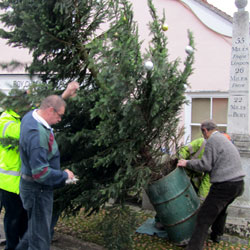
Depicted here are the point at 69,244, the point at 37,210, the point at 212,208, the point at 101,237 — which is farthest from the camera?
the point at 101,237

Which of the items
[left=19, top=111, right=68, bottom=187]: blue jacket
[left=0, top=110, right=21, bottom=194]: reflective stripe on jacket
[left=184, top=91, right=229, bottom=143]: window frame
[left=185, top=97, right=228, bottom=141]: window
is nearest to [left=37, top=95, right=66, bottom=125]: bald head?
[left=19, top=111, right=68, bottom=187]: blue jacket

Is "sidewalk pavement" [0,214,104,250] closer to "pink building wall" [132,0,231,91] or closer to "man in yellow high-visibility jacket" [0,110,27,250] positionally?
"man in yellow high-visibility jacket" [0,110,27,250]

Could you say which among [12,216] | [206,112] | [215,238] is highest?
[206,112]

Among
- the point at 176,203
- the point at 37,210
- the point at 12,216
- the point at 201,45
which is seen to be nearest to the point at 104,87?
the point at 37,210

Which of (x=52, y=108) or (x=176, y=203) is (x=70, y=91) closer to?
(x=52, y=108)

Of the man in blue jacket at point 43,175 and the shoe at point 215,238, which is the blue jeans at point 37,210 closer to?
the man in blue jacket at point 43,175

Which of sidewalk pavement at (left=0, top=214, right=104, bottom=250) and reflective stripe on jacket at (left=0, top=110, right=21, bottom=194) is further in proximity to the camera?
sidewalk pavement at (left=0, top=214, right=104, bottom=250)

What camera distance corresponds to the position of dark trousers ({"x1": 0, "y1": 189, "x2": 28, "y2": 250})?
3.37 metres

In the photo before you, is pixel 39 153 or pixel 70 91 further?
pixel 70 91

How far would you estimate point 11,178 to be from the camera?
3320 mm

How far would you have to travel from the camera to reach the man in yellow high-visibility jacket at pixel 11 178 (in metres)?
3.30

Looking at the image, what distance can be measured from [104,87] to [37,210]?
4.36ft

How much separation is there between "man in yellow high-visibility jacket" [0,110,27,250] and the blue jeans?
51 cm

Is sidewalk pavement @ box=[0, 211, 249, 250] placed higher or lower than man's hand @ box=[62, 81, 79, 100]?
lower
